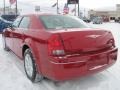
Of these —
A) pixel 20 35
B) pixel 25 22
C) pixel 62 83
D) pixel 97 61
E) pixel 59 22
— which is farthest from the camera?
pixel 25 22

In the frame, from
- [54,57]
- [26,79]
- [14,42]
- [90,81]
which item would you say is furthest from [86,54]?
[14,42]

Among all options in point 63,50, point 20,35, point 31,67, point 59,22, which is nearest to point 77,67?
point 63,50

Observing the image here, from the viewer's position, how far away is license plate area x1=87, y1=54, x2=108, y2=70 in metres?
4.27

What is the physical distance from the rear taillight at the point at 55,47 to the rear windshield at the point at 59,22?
702 mm

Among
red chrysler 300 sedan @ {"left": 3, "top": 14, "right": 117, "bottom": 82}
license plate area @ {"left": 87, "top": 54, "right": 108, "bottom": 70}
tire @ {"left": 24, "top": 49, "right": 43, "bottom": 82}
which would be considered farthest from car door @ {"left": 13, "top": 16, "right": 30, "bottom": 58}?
license plate area @ {"left": 87, "top": 54, "right": 108, "bottom": 70}

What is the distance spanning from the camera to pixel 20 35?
18.6 feet

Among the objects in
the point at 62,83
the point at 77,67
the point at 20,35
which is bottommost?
the point at 62,83

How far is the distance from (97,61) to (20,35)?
83.7 inches

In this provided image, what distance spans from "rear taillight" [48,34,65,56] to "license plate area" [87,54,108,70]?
1.78 feet

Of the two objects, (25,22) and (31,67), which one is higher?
(25,22)

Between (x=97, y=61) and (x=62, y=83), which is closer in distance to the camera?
(x=97, y=61)

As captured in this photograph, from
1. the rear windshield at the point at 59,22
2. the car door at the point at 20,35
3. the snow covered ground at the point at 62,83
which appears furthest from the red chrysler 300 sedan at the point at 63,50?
the car door at the point at 20,35

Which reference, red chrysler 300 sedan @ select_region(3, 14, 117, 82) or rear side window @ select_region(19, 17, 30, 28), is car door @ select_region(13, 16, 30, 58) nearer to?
rear side window @ select_region(19, 17, 30, 28)

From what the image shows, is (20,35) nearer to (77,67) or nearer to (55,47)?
(55,47)
